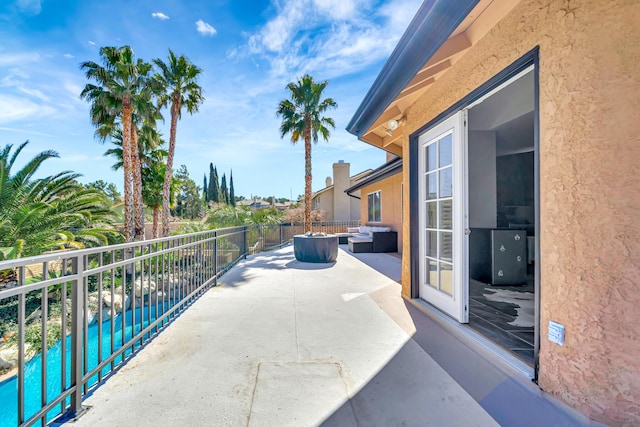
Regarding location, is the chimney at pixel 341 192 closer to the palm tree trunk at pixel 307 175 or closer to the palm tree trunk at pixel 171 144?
the palm tree trunk at pixel 307 175

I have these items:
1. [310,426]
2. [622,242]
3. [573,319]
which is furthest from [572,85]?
[310,426]

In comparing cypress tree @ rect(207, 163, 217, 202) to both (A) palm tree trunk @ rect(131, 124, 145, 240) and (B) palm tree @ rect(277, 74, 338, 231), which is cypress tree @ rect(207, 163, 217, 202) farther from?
(B) palm tree @ rect(277, 74, 338, 231)

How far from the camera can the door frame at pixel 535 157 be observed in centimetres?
205

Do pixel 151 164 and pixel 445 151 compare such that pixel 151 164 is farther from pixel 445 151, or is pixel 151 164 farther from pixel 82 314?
pixel 445 151

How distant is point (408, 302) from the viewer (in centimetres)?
416

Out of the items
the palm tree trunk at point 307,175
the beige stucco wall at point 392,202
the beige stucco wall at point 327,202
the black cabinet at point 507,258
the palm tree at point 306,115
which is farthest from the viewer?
the beige stucco wall at point 327,202

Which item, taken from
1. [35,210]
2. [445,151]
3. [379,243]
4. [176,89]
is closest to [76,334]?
[445,151]

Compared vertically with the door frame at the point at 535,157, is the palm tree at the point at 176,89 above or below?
above

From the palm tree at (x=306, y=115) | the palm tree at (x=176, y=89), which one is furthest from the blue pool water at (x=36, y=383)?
the palm tree at (x=306, y=115)

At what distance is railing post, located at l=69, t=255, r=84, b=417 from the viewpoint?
182 cm

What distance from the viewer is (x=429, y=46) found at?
2152 millimetres

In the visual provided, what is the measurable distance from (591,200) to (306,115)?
11810mm

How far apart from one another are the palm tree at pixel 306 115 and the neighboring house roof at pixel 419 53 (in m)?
8.69

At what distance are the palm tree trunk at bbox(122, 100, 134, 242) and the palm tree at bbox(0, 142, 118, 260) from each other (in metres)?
2.59
